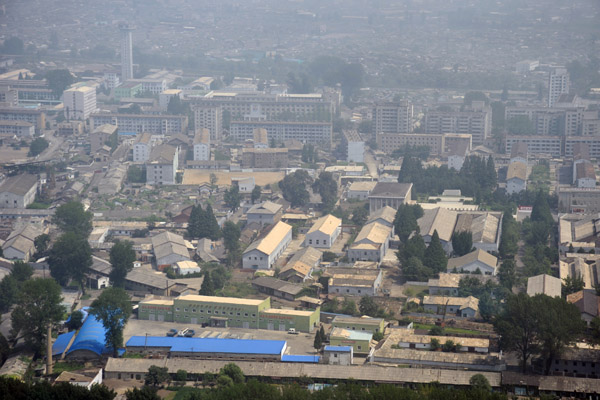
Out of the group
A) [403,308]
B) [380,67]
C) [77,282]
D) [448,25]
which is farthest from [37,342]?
[448,25]

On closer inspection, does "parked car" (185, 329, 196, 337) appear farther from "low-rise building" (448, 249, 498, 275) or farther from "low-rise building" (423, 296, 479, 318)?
"low-rise building" (448, 249, 498, 275)

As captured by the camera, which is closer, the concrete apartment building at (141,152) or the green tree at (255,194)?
the green tree at (255,194)

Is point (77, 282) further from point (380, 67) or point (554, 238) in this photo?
point (380, 67)

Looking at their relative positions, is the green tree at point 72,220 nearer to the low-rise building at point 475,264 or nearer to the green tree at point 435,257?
the green tree at point 435,257

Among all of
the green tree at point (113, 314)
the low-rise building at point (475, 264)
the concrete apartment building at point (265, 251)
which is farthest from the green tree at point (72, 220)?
the low-rise building at point (475, 264)

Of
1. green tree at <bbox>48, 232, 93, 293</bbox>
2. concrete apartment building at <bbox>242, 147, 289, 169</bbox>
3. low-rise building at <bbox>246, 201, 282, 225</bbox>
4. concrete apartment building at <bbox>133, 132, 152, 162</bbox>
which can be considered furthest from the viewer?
concrete apartment building at <bbox>133, 132, 152, 162</bbox>

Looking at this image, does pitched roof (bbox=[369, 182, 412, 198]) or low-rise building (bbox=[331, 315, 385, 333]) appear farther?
pitched roof (bbox=[369, 182, 412, 198])

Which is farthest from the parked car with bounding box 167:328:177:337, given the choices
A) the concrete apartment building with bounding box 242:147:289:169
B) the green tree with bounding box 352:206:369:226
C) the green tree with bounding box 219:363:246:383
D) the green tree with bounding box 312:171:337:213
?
the concrete apartment building with bounding box 242:147:289:169
